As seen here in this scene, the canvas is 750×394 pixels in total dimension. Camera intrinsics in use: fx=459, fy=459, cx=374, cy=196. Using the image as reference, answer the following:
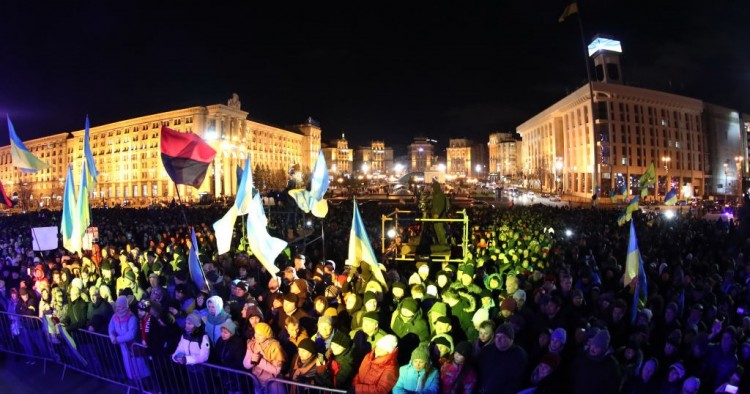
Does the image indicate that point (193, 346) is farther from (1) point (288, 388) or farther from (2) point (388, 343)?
(2) point (388, 343)

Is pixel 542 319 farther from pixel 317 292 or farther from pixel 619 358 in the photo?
pixel 317 292

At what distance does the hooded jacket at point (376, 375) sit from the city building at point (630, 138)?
205 ft

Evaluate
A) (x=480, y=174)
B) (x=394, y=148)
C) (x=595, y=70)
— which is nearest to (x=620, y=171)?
(x=595, y=70)

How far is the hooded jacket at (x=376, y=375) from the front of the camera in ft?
14.8

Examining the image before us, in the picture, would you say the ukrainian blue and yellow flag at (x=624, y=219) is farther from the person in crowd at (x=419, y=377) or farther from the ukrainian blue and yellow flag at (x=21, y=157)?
the ukrainian blue and yellow flag at (x=21, y=157)

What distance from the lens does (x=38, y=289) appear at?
27.1 feet

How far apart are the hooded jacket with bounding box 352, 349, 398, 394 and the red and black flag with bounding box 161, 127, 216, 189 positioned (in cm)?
498

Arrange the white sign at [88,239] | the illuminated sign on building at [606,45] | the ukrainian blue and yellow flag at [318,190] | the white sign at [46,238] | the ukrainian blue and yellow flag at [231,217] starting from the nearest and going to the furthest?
the ukrainian blue and yellow flag at [231,217] → the ukrainian blue and yellow flag at [318,190] → the white sign at [46,238] → the white sign at [88,239] → the illuminated sign on building at [606,45]

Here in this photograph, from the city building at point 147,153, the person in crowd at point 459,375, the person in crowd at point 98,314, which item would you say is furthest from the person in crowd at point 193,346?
the city building at point 147,153

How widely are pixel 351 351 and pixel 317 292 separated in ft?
10.0

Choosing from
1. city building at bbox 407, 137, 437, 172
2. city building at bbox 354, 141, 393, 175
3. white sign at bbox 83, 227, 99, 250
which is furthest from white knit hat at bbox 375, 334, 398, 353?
city building at bbox 407, 137, 437, 172

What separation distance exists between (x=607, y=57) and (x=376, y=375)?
8531cm

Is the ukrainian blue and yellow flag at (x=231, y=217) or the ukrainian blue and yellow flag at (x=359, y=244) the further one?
the ukrainian blue and yellow flag at (x=231, y=217)

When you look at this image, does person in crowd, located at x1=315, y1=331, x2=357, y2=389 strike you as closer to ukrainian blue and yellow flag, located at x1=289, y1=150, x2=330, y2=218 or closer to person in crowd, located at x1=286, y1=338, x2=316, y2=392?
person in crowd, located at x1=286, y1=338, x2=316, y2=392
